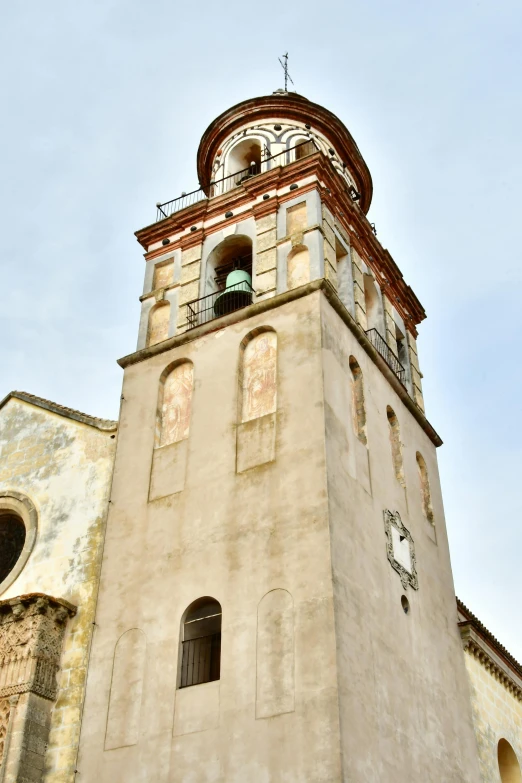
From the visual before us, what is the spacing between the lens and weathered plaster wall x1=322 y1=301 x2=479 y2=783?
11914mm

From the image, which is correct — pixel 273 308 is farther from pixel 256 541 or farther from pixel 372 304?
pixel 256 541

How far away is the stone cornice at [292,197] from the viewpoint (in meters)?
17.9

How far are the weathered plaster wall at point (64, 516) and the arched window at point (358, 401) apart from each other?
4.12 m

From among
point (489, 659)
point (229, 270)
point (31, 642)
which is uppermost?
point (229, 270)

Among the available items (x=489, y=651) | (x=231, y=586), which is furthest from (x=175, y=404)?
(x=489, y=651)

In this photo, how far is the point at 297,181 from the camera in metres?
17.9

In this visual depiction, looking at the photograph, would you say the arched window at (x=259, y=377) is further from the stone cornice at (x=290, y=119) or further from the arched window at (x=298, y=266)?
the stone cornice at (x=290, y=119)

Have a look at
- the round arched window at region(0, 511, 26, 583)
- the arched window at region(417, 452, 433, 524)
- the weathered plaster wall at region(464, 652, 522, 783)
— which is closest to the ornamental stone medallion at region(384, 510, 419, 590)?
the arched window at region(417, 452, 433, 524)

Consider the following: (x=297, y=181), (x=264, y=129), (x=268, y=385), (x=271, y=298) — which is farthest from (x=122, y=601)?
(x=264, y=129)

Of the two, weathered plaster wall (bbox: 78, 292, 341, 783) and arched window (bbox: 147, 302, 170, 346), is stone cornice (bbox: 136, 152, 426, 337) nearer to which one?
arched window (bbox: 147, 302, 170, 346)

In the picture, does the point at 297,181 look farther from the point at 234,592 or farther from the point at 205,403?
the point at 234,592

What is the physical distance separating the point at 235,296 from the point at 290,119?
6101mm

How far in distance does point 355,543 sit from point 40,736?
501 cm

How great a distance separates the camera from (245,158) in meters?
21.6
